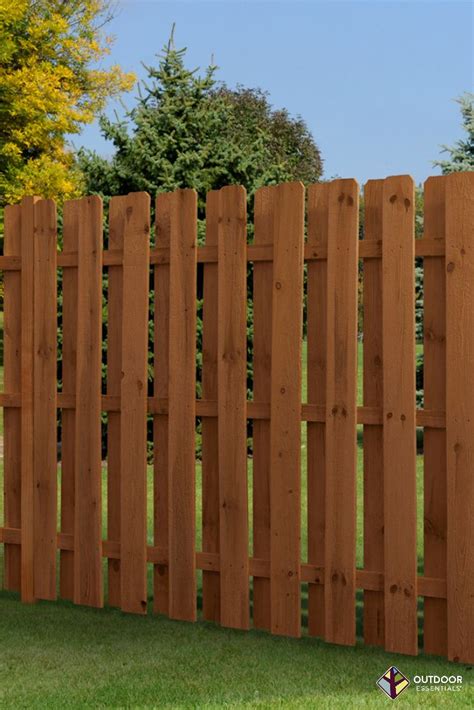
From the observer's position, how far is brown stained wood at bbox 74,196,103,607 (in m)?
5.15

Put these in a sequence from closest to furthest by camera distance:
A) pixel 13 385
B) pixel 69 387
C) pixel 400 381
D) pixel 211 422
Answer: pixel 400 381 → pixel 211 422 → pixel 69 387 → pixel 13 385

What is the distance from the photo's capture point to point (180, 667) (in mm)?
4121

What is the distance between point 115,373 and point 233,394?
822 millimetres

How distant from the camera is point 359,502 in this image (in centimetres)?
878

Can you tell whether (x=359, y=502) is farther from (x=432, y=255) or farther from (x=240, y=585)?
(x=432, y=255)

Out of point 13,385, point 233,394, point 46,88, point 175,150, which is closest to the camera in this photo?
point 233,394

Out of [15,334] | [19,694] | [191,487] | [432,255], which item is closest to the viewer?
[19,694]

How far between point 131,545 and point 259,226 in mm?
1895

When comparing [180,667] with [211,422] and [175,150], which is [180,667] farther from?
[175,150]

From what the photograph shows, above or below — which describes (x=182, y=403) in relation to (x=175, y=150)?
below

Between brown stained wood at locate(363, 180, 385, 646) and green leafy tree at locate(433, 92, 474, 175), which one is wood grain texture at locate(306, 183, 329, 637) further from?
green leafy tree at locate(433, 92, 474, 175)

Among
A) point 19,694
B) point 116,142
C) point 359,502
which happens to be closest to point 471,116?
point 116,142

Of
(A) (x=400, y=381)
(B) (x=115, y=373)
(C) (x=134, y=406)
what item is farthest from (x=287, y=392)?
(B) (x=115, y=373)

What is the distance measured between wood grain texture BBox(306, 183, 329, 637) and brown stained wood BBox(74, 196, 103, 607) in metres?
1.31
